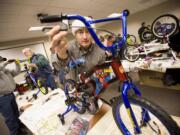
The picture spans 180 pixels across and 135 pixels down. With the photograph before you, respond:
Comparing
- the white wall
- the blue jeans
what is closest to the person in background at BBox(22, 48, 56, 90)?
the blue jeans

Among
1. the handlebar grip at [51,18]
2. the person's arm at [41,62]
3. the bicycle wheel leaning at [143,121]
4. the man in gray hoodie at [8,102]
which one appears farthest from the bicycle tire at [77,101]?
the person's arm at [41,62]

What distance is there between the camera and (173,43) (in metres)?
2.11

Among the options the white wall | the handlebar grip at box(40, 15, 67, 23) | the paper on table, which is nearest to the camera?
the handlebar grip at box(40, 15, 67, 23)

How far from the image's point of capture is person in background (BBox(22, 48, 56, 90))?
2.86 metres

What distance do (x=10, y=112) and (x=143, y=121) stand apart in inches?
80.6

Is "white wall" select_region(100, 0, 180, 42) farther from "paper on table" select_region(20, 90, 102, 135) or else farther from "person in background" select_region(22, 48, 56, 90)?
"paper on table" select_region(20, 90, 102, 135)

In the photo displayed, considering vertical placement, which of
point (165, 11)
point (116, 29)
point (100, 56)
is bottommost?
point (100, 56)

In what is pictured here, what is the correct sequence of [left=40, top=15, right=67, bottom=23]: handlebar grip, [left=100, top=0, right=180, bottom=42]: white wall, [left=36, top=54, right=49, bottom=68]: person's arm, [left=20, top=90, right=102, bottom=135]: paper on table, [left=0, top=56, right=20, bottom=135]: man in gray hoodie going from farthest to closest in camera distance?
[left=100, top=0, right=180, bottom=42]: white wall, [left=36, top=54, right=49, bottom=68]: person's arm, [left=0, top=56, right=20, bottom=135]: man in gray hoodie, [left=20, top=90, right=102, bottom=135]: paper on table, [left=40, top=15, right=67, bottom=23]: handlebar grip

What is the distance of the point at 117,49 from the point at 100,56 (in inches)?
16.7

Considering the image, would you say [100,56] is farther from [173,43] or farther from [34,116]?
[173,43]

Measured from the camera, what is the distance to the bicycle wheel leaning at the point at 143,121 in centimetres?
59

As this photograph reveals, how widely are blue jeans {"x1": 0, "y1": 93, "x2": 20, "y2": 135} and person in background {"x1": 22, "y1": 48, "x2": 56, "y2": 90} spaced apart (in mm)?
1054

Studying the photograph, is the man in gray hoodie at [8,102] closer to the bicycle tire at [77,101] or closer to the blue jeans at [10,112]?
the blue jeans at [10,112]

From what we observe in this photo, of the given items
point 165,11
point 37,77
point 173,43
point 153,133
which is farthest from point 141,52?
point 165,11
